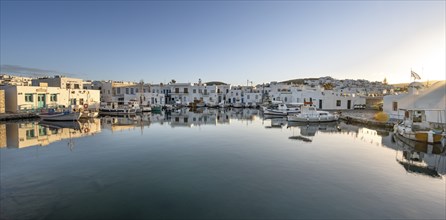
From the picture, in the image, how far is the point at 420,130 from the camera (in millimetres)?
21922

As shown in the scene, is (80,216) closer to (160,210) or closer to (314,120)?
(160,210)

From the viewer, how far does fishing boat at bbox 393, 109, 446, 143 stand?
20109 mm

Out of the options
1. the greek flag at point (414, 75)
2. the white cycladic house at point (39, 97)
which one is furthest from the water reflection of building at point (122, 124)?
the greek flag at point (414, 75)

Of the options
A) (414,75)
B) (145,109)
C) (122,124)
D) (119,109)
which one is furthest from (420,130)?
(145,109)

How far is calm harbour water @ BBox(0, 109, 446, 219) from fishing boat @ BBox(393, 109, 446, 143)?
129 cm

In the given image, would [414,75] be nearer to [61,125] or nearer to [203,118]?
[203,118]

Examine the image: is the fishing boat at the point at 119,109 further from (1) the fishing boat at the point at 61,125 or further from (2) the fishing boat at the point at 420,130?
(2) the fishing boat at the point at 420,130

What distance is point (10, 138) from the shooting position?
22.3 metres

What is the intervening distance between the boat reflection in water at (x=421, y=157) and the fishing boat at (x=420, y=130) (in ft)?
1.57

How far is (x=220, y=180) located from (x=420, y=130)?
797 inches

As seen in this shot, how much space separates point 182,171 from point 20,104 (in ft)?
130

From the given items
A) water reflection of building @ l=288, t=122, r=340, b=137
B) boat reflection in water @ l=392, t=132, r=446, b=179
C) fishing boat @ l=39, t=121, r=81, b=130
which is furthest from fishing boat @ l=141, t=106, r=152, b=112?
boat reflection in water @ l=392, t=132, r=446, b=179

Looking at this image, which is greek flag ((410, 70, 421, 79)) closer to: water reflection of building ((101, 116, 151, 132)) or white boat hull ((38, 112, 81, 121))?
water reflection of building ((101, 116, 151, 132))

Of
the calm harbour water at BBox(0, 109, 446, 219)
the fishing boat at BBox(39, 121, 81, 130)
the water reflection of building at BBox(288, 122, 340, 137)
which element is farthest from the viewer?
the fishing boat at BBox(39, 121, 81, 130)
